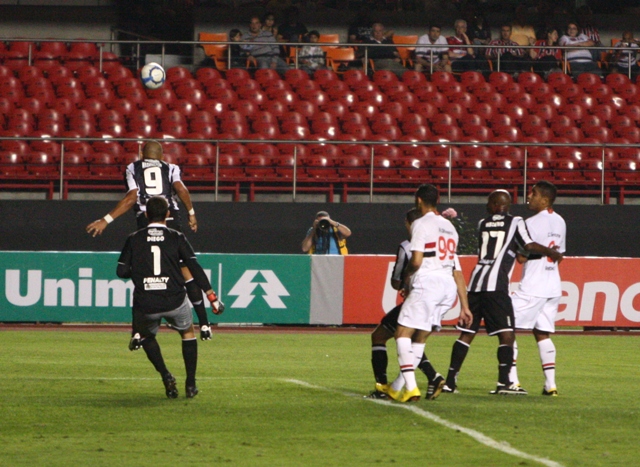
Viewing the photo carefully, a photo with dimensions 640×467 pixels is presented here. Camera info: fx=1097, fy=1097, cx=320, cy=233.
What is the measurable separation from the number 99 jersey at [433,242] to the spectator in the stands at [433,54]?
56.0 ft

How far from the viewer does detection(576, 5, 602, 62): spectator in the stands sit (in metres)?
26.7

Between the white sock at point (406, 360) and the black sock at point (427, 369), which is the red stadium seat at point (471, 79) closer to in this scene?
the black sock at point (427, 369)

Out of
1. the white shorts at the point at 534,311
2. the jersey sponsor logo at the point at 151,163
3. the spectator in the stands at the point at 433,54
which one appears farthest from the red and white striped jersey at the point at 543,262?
the spectator in the stands at the point at 433,54

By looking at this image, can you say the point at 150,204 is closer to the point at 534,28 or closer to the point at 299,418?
the point at 299,418

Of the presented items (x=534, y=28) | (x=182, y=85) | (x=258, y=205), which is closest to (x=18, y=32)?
(x=182, y=85)

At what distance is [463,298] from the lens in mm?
8586

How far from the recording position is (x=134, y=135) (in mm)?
21891

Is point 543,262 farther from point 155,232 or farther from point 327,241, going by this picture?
point 327,241

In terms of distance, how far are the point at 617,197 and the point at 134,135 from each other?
383 inches

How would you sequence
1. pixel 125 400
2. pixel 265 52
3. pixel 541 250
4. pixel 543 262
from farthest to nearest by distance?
1. pixel 265 52
2. pixel 543 262
3. pixel 541 250
4. pixel 125 400

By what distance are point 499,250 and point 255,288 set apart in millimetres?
9020

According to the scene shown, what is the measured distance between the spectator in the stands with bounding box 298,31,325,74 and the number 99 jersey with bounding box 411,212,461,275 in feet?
55.5

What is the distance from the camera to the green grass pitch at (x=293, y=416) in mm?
6293

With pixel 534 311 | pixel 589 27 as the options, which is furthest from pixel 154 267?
pixel 589 27
